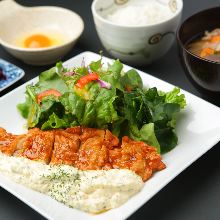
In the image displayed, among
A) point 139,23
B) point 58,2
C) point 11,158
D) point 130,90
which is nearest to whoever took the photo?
point 11,158

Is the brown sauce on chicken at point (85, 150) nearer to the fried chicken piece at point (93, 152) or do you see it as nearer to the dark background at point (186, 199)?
the fried chicken piece at point (93, 152)

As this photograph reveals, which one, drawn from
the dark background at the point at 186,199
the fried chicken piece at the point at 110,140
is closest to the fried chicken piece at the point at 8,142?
the dark background at the point at 186,199

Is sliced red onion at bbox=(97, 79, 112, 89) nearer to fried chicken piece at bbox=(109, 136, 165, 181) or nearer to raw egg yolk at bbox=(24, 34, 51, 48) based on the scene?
fried chicken piece at bbox=(109, 136, 165, 181)

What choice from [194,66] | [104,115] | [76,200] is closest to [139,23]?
[194,66]

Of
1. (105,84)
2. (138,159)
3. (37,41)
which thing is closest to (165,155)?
(138,159)

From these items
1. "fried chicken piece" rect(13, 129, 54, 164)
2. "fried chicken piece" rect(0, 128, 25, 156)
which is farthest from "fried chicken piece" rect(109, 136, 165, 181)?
"fried chicken piece" rect(0, 128, 25, 156)

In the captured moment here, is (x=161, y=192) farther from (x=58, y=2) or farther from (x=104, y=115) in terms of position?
(x=58, y=2)
